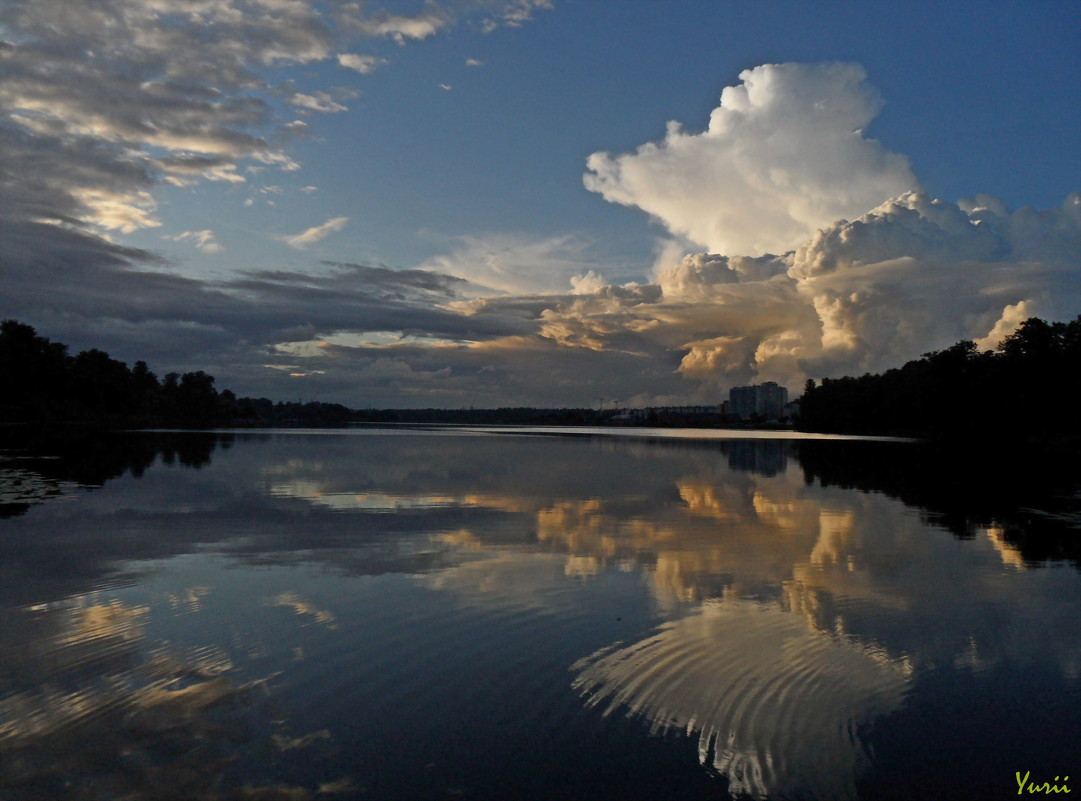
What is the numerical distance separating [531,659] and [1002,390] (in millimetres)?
95914

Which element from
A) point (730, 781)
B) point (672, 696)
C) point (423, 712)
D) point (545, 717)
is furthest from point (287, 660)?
point (730, 781)

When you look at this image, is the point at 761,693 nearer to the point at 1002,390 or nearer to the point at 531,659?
the point at 531,659

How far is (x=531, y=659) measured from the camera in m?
9.58

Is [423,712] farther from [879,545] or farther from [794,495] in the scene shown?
[794,495]

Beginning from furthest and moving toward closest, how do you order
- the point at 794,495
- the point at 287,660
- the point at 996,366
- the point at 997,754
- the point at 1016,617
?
the point at 996,366 → the point at 794,495 → the point at 1016,617 → the point at 287,660 → the point at 997,754

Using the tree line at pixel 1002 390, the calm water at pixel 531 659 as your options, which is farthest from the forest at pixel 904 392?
the calm water at pixel 531 659

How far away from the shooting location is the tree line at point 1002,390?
263 feet

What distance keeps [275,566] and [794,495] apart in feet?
75.8

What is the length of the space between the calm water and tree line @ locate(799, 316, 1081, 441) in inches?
2836

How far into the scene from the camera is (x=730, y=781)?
21.2ft

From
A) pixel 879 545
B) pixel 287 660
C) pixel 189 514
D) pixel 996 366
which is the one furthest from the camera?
pixel 996 366

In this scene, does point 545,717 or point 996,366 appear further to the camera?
point 996,366

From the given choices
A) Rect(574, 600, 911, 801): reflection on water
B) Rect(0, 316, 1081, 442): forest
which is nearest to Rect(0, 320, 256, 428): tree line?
Rect(0, 316, 1081, 442): forest

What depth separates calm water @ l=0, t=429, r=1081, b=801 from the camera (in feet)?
21.8
